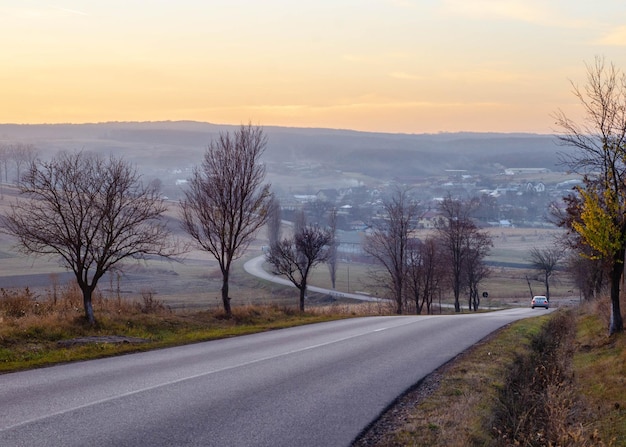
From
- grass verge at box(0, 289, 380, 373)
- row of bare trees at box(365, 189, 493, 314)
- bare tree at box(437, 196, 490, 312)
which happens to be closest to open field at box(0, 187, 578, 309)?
row of bare trees at box(365, 189, 493, 314)

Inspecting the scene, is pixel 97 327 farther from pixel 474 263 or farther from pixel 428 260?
pixel 474 263

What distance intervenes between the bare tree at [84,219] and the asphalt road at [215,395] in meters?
5.36

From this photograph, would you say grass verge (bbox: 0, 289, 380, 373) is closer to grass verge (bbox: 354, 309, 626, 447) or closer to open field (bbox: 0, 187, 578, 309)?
grass verge (bbox: 354, 309, 626, 447)

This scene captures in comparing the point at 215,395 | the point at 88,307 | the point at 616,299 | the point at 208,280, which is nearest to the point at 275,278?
the point at 208,280

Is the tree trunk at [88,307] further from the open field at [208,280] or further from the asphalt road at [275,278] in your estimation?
the asphalt road at [275,278]

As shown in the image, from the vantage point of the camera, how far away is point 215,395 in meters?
11.1

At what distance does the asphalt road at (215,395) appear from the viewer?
8.67 metres

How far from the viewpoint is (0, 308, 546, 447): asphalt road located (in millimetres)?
8672

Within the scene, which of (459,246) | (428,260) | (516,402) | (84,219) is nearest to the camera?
(516,402)

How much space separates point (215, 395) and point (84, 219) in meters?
12.3

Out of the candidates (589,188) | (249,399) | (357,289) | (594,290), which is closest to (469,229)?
(594,290)

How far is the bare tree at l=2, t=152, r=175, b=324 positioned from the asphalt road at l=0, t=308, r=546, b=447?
5.36 m

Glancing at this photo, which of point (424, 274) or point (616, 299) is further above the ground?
point (616, 299)

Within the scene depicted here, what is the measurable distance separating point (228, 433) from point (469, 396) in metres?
Result: 4.96
